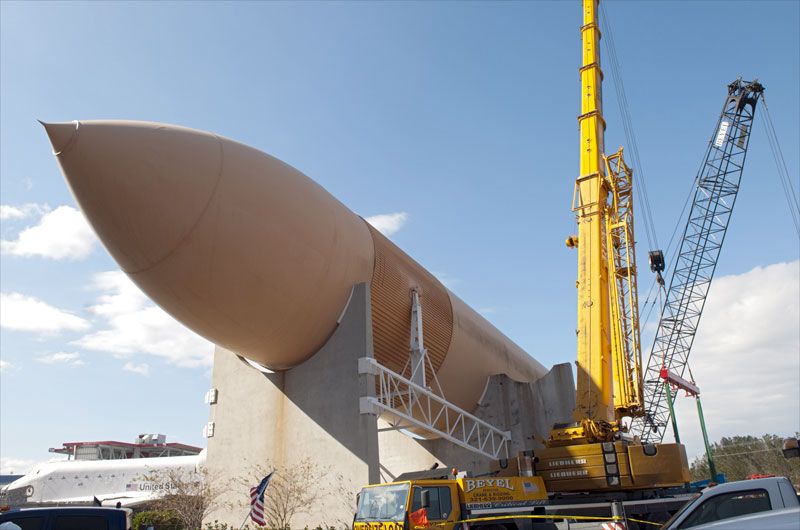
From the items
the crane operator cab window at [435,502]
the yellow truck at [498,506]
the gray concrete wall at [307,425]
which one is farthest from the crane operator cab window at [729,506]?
the gray concrete wall at [307,425]

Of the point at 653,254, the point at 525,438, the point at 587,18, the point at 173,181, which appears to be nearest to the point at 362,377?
the point at 173,181

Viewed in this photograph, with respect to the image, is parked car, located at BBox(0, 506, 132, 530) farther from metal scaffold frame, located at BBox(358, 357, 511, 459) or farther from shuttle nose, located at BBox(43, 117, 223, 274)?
metal scaffold frame, located at BBox(358, 357, 511, 459)

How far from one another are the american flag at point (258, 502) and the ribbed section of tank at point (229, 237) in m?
3.05

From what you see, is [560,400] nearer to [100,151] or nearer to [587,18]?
[587,18]

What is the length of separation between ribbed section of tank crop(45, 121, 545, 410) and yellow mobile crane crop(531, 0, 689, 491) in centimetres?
538

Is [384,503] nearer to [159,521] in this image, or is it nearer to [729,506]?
[729,506]

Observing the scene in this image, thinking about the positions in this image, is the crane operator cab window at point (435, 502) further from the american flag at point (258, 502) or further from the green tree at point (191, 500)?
the green tree at point (191, 500)

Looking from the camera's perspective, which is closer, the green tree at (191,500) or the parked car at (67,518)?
the parked car at (67,518)

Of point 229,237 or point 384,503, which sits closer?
point 384,503

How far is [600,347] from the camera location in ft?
45.1

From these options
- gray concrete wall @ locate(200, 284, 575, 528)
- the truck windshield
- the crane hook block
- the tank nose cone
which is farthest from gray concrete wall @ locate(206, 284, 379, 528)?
the crane hook block

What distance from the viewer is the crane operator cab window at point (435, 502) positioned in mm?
8734

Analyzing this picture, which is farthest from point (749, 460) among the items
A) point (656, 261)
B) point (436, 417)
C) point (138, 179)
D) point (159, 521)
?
point (138, 179)

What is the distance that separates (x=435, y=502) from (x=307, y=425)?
598 centimetres
